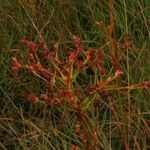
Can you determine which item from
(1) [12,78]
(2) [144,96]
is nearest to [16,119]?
(1) [12,78]

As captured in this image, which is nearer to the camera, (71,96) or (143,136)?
(71,96)

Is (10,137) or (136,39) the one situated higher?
(136,39)

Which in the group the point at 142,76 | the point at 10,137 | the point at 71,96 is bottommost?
the point at 10,137

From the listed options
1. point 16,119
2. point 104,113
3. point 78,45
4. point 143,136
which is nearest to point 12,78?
point 16,119

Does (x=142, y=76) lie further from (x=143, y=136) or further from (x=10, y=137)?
(x=10, y=137)

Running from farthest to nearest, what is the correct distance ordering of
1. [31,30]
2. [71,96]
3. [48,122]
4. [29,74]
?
[31,30]
[29,74]
[48,122]
[71,96]

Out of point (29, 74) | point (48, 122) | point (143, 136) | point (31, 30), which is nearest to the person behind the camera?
point (143, 136)
